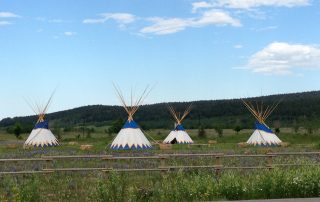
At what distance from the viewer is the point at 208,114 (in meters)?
97.6

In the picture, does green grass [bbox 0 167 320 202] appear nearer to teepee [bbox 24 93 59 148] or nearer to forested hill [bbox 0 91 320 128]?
teepee [bbox 24 93 59 148]

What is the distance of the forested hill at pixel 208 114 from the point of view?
78.4m

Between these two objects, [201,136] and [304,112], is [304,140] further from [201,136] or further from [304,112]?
[304,112]

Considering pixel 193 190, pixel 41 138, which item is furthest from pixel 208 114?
pixel 193 190

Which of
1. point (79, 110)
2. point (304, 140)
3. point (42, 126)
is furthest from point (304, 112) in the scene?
point (79, 110)

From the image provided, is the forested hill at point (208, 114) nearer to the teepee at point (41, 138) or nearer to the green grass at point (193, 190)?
the teepee at point (41, 138)

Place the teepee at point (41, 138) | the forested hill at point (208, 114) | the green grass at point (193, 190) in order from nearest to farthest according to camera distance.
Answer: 1. the green grass at point (193, 190)
2. the teepee at point (41, 138)
3. the forested hill at point (208, 114)

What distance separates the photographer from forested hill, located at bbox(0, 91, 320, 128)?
257 ft

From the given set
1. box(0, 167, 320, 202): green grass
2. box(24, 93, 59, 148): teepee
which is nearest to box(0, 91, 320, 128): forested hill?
box(24, 93, 59, 148): teepee

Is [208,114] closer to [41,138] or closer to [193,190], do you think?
[41,138]

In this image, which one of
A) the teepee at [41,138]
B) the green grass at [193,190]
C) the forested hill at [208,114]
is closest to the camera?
the green grass at [193,190]

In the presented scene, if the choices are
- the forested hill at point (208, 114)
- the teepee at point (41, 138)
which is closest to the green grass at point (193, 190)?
the teepee at point (41, 138)

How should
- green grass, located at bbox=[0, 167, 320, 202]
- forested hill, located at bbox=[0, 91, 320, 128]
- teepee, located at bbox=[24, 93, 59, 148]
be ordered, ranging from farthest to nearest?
forested hill, located at bbox=[0, 91, 320, 128] → teepee, located at bbox=[24, 93, 59, 148] → green grass, located at bbox=[0, 167, 320, 202]

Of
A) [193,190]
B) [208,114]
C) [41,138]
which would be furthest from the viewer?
[208,114]
